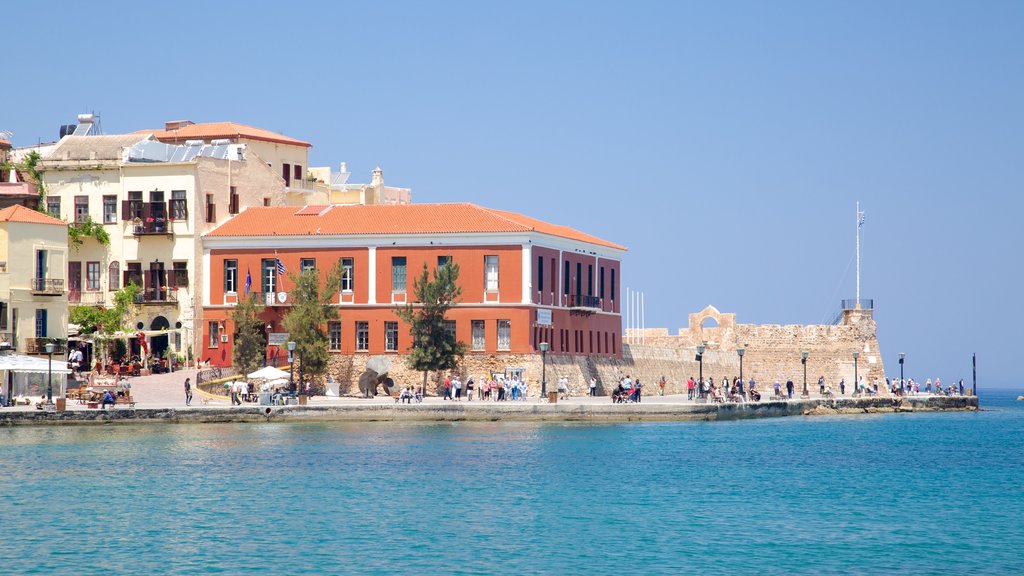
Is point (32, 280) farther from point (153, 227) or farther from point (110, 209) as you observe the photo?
point (110, 209)

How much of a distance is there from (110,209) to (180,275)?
4.58 m

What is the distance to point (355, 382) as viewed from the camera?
64.9m

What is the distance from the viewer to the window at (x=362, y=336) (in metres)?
65.5

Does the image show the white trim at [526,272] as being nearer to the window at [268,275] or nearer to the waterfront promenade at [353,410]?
the waterfront promenade at [353,410]

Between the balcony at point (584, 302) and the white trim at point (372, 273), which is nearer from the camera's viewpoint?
the white trim at point (372, 273)

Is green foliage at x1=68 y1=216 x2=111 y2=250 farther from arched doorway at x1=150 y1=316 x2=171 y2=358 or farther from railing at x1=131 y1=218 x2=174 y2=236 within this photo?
arched doorway at x1=150 y1=316 x2=171 y2=358

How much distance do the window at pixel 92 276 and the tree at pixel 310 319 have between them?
10.8 m

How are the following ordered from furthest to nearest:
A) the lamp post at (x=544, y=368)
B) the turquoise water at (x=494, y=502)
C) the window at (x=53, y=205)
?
the window at (x=53, y=205), the lamp post at (x=544, y=368), the turquoise water at (x=494, y=502)

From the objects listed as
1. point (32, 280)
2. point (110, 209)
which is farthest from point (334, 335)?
point (32, 280)

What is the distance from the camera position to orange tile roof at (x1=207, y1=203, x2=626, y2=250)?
64.9 meters

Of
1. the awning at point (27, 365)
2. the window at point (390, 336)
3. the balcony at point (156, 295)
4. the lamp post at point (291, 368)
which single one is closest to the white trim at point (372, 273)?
the window at point (390, 336)

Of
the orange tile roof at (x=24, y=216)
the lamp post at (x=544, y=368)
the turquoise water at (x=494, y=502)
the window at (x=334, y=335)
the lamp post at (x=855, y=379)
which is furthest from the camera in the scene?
the lamp post at (x=855, y=379)

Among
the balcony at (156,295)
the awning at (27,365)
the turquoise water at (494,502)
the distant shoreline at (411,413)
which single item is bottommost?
the turquoise water at (494,502)

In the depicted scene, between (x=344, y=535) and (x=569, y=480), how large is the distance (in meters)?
9.97
